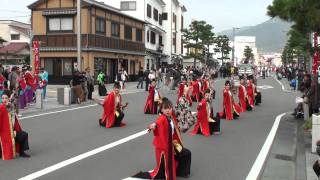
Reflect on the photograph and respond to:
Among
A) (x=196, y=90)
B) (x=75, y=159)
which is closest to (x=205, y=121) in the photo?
(x=75, y=159)

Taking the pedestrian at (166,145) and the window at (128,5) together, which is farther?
the window at (128,5)

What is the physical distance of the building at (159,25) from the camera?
2112 inches

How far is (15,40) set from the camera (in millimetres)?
60656

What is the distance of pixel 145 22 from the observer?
168ft

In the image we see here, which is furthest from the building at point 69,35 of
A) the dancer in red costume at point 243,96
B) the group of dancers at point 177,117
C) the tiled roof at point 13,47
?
the dancer in red costume at point 243,96

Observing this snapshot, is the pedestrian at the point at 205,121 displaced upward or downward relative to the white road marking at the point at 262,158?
upward

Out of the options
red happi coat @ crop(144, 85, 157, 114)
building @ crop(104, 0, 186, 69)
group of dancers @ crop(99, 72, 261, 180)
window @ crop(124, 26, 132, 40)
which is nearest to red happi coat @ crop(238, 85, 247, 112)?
group of dancers @ crop(99, 72, 261, 180)

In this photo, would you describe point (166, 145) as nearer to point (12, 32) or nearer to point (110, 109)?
point (110, 109)

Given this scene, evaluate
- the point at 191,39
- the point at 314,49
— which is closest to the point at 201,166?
the point at 314,49

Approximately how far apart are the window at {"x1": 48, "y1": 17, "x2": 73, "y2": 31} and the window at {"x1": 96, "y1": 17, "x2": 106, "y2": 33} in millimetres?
2138

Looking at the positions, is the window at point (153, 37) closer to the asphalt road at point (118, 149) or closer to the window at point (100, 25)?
the window at point (100, 25)

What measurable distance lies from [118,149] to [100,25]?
30774 mm

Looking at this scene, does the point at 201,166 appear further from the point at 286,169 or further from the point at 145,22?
the point at 145,22

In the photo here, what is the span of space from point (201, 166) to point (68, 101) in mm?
13988
